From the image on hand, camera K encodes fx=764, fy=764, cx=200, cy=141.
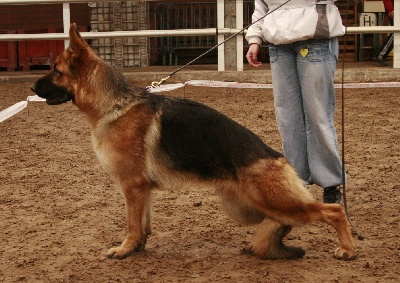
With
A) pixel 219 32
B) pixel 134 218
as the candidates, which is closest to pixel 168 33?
pixel 219 32

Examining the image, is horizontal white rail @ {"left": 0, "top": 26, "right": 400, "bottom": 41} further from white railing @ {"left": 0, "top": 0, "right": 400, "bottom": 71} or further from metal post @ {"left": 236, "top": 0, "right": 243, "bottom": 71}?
metal post @ {"left": 236, "top": 0, "right": 243, "bottom": 71}

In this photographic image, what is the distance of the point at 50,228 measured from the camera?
236 inches

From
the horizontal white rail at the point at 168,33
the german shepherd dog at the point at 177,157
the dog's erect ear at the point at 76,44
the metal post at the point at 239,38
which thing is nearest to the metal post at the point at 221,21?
the horizontal white rail at the point at 168,33

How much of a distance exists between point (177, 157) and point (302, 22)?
4.77 feet

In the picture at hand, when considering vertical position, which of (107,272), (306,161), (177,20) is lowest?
(107,272)

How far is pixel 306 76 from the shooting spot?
5781 mm

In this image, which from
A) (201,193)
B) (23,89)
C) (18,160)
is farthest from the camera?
(23,89)

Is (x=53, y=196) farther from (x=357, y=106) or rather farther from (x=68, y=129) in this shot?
(x=357, y=106)

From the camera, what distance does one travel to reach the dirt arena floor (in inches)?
191

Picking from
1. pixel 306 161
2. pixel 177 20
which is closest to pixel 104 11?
pixel 177 20

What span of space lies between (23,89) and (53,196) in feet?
25.4

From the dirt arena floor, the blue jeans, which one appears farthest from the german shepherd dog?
the blue jeans

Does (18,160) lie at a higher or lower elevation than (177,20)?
lower

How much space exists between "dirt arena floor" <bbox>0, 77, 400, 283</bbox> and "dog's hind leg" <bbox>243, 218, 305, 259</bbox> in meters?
0.06
